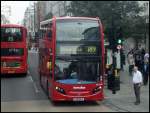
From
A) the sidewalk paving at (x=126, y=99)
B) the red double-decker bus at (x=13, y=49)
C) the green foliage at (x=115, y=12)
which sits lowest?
the sidewalk paving at (x=126, y=99)

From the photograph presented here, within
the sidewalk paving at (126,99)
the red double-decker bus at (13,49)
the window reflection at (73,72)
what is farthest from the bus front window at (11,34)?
the window reflection at (73,72)

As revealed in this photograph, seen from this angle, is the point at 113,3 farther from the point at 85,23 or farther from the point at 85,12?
the point at 85,23

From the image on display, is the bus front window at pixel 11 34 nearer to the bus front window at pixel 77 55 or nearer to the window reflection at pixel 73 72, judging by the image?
the bus front window at pixel 77 55

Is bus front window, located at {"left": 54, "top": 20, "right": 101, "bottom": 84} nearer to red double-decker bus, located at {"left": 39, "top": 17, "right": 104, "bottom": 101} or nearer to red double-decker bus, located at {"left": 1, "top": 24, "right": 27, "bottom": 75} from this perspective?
red double-decker bus, located at {"left": 39, "top": 17, "right": 104, "bottom": 101}

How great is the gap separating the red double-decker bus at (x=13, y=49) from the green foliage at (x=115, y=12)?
440 cm

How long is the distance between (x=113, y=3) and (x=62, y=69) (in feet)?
43.1

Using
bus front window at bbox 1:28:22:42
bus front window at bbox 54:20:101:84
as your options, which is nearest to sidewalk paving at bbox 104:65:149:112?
bus front window at bbox 54:20:101:84

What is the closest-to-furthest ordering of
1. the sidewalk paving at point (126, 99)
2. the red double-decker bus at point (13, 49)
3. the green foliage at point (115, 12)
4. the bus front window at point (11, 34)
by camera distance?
the sidewalk paving at point (126, 99)
the green foliage at point (115, 12)
the bus front window at point (11, 34)
the red double-decker bus at point (13, 49)

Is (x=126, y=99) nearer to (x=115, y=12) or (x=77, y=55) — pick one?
(x=77, y=55)

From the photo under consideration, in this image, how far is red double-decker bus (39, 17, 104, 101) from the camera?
1928 cm

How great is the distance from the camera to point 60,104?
1997cm

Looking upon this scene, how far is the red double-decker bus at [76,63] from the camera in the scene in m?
19.3

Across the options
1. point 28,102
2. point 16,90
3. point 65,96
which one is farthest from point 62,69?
point 16,90

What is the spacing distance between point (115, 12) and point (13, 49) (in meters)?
7.36
